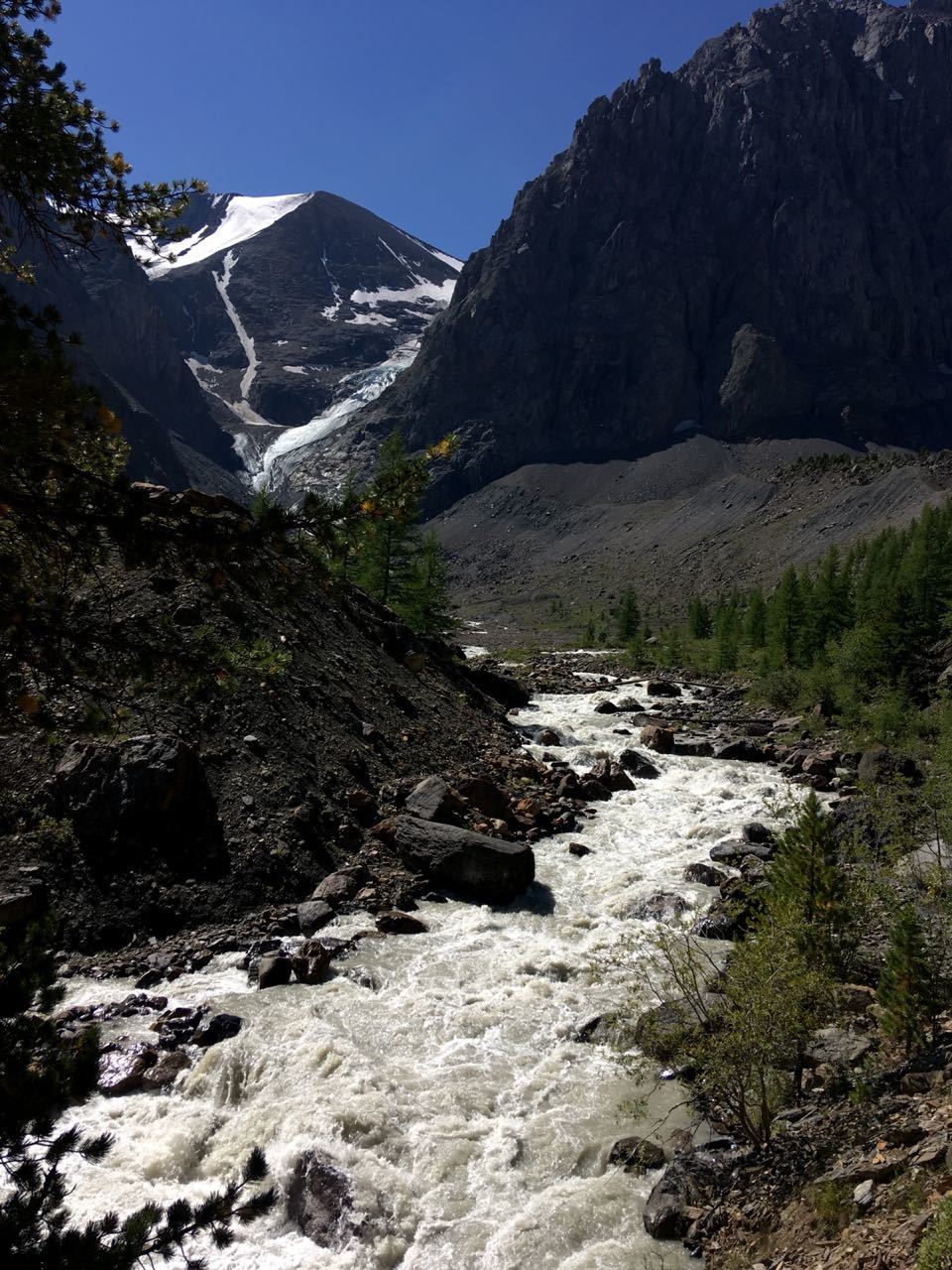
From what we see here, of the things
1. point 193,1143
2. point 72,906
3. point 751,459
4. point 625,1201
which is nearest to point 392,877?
point 72,906

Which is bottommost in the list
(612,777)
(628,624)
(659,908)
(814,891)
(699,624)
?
(699,624)

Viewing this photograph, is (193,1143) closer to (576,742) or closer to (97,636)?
(97,636)

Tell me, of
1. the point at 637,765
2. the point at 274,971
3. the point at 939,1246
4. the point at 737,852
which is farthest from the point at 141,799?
the point at 637,765

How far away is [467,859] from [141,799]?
23.4 ft

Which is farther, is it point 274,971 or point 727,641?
point 727,641

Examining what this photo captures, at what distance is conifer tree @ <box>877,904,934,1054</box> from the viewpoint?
33.2ft

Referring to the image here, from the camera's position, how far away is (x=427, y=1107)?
10.7 m

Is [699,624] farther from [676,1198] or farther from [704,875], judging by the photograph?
[676,1198]

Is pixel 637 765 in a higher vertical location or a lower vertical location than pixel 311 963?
lower

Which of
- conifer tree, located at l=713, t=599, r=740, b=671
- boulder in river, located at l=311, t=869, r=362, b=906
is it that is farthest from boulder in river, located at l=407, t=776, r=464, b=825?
conifer tree, located at l=713, t=599, r=740, b=671

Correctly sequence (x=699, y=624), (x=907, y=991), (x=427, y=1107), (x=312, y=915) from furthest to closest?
1. (x=699, y=624)
2. (x=312, y=915)
3. (x=427, y=1107)
4. (x=907, y=991)

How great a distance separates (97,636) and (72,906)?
36.7 feet

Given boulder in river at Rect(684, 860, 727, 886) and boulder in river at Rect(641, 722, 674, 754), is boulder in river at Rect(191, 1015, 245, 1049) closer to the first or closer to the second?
boulder in river at Rect(684, 860, 727, 886)

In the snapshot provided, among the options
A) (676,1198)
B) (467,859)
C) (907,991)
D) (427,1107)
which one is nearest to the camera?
(676,1198)
